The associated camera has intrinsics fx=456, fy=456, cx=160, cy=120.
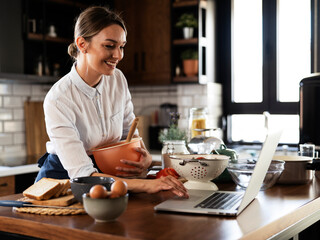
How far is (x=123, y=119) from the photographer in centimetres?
255

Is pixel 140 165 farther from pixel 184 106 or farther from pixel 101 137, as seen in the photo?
pixel 184 106

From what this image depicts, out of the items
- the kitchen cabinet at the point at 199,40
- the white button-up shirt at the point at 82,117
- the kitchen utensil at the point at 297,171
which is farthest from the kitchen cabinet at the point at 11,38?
the kitchen utensil at the point at 297,171

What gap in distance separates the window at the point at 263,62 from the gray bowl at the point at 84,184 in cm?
319

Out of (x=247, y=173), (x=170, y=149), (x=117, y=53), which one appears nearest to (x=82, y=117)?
(x=117, y=53)

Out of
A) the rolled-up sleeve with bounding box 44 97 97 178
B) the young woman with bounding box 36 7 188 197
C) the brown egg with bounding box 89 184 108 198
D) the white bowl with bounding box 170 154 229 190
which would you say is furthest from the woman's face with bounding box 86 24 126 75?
the brown egg with bounding box 89 184 108 198

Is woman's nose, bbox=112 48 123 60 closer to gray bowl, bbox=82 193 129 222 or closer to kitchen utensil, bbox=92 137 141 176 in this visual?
kitchen utensil, bbox=92 137 141 176

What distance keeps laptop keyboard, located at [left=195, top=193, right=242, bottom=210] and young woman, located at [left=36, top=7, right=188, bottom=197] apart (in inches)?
18.9

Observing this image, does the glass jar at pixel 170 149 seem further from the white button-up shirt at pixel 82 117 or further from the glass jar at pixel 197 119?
the glass jar at pixel 197 119

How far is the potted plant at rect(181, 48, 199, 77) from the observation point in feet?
14.8

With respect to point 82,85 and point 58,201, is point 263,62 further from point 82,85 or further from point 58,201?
point 58,201

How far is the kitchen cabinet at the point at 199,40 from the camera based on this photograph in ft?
14.8

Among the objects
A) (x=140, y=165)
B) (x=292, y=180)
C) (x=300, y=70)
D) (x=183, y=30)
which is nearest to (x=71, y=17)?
(x=183, y=30)

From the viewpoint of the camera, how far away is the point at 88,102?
2229 mm

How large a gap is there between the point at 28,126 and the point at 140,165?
256 centimetres
